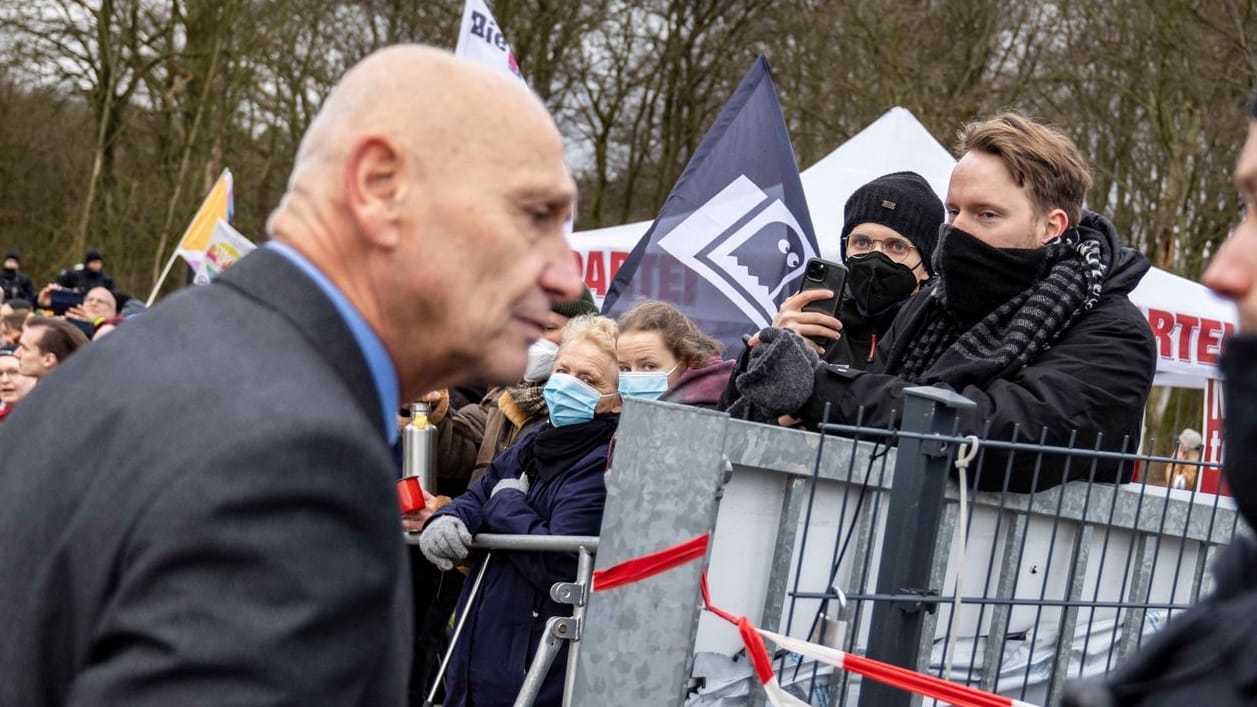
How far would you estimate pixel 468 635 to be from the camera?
179 inches

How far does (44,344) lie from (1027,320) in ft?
18.9

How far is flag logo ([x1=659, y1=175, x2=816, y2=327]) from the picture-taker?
6.08 m

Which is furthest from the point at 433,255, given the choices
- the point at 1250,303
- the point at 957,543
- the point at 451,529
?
the point at 451,529

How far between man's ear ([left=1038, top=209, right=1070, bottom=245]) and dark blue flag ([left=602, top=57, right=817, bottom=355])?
7.26 feet

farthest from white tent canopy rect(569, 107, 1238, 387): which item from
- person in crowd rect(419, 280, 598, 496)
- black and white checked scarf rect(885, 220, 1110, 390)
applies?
black and white checked scarf rect(885, 220, 1110, 390)

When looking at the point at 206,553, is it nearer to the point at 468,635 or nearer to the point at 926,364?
the point at 926,364

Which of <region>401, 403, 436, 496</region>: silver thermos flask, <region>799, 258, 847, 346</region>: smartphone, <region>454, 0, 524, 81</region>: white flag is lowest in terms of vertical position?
<region>401, 403, 436, 496</region>: silver thermos flask

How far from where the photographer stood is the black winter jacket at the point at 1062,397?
331 cm

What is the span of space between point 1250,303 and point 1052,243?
2516 millimetres

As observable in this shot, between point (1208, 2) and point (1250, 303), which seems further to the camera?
point (1208, 2)

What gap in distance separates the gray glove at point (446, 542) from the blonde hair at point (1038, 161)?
1845 millimetres

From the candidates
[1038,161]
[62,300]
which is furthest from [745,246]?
[62,300]

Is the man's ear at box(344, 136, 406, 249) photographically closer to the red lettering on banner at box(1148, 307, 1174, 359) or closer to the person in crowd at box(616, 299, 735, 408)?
the person in crowd at box(616, 299, 735, 408)

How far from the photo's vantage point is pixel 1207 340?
368 inches
